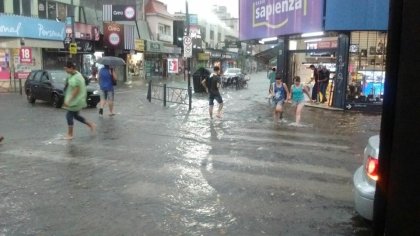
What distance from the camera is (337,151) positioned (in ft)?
31.2

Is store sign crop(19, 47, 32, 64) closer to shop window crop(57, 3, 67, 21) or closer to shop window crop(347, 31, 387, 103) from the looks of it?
shop window crop(57, 3, 67, 21)

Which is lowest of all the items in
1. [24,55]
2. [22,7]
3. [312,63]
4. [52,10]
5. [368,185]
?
[368,185]

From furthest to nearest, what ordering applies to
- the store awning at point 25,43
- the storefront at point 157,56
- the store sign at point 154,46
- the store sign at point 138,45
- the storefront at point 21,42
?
the storefront at point 157,56
the store sign at point 154,46
the store sign at point 138,45
the store awning at point 25,43
the storefront at point 21,42

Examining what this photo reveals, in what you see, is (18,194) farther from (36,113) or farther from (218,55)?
(218,55)

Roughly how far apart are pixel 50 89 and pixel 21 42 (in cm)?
1231

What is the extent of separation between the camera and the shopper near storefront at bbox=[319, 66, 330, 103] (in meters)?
19.0

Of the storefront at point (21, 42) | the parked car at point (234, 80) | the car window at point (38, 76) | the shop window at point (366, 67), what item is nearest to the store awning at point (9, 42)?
the storefront at point (21, 42)

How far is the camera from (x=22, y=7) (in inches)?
1159

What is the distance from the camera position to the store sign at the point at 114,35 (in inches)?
1497

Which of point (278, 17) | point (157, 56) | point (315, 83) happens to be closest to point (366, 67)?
point (315, 83)

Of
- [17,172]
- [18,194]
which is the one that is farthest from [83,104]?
[18,194]

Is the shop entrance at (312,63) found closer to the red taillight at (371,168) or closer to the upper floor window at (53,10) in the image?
the red taillight at (371,168)

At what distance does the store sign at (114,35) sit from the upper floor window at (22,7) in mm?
8581

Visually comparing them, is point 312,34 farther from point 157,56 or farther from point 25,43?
point 157,56
